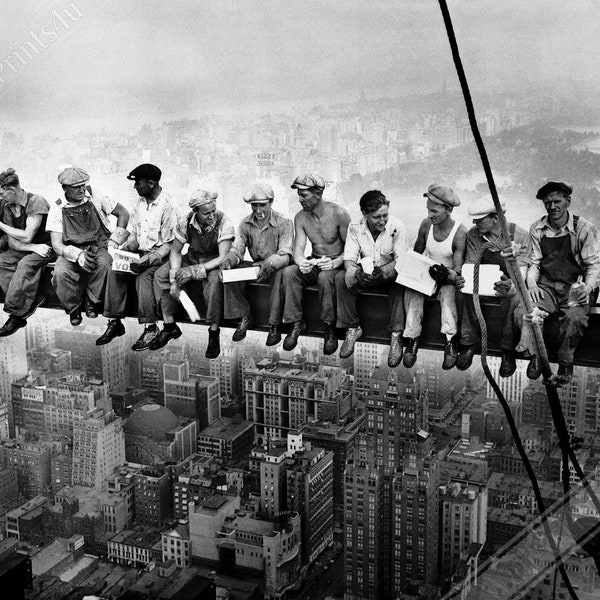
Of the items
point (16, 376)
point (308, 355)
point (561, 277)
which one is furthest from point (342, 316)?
point (16, 376)

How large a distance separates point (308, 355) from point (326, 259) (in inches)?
294

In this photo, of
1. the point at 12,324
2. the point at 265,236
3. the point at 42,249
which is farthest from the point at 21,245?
the point at 265,236

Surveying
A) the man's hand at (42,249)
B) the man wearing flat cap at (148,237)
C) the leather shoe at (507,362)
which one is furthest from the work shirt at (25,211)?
the leather shoe at (507,362)

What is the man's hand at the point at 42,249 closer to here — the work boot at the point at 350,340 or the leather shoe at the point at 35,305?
the leather shoe at the point at 35,305

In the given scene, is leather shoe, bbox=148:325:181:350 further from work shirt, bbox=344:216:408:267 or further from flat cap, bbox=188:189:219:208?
work shirt, bbox=344:216:408:267

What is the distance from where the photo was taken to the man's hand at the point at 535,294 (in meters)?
5.90

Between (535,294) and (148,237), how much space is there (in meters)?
3.08

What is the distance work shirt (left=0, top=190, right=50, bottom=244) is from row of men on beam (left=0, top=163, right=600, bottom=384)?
1 cm

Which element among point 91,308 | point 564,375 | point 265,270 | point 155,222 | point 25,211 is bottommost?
point 564,375

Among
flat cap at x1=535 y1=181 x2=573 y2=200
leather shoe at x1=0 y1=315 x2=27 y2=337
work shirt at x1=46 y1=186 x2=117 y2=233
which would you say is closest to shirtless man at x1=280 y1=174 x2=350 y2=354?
flat cap at x1=535 y1=181 x2=573 y2=200

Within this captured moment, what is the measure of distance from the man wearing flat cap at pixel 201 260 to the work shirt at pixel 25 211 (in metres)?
1.34

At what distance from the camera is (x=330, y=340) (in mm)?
6699

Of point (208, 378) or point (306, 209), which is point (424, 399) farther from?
point (306, 209)

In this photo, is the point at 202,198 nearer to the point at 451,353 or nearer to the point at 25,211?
the point at 25,211
